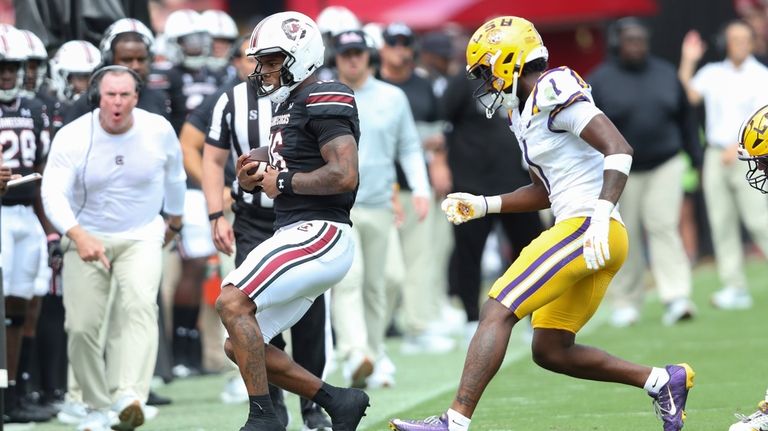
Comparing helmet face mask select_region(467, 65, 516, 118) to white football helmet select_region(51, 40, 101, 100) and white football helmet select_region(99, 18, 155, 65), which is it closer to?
white football helmet select_region(99, 18, 155, 65)

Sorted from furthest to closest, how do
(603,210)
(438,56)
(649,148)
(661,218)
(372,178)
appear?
(438,56), (661,218), (649,148), (372,178), (603,210)

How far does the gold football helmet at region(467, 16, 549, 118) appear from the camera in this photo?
702 cm

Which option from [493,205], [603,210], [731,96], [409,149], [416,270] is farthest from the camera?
[731,96]

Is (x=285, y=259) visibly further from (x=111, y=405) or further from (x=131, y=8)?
(x=131, y=8)

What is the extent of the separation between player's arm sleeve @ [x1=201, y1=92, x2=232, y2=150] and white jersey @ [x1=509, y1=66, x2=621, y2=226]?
5.64ft

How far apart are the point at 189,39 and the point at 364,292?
2.43m

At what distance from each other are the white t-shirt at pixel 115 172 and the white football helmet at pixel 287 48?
154 centimetres

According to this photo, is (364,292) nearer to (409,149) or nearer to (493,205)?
(409,149)

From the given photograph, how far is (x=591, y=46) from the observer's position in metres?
20.9

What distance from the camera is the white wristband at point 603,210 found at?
658cm

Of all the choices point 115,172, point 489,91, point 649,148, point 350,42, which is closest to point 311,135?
point 489,91

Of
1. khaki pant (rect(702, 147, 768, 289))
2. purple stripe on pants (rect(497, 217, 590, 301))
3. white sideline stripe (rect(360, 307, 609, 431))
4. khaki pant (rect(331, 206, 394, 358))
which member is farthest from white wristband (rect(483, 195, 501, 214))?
khaki pant (rect(702, 147, 768, 289))

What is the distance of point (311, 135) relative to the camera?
702cm

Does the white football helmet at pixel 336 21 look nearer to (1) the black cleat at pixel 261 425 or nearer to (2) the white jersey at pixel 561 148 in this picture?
(2) the white jersey at pixel 561 148
